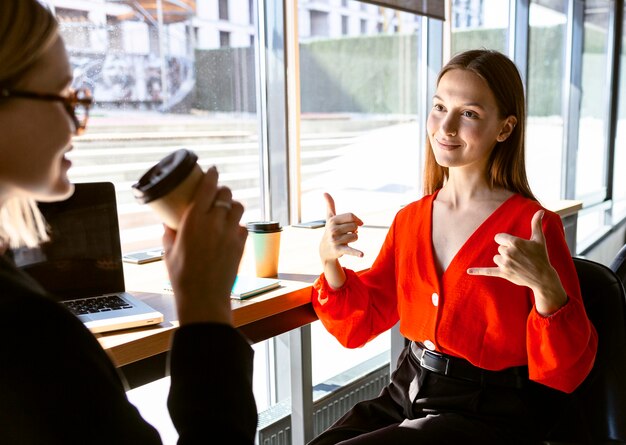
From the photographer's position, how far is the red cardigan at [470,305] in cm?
125

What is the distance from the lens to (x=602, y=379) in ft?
4.27

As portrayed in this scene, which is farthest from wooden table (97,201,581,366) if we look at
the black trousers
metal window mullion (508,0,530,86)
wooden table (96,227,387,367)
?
metal window mullion (508,0,530,86)

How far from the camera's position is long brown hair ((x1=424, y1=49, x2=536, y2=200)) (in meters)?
1.46

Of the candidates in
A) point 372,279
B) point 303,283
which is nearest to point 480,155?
point 372,279

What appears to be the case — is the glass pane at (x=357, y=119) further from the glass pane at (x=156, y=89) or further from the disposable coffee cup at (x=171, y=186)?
the disposable coffee cup at (x=171, y=186)

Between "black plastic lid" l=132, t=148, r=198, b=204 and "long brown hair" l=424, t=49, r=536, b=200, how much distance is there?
3.07ft

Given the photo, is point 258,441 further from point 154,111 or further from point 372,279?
point 154,111

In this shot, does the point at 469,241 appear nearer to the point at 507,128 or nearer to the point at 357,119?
the point at 507,128

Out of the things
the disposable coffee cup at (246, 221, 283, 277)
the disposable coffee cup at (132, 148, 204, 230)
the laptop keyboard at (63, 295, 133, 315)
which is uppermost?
the disposable coffee cup at (132, 148, 204, 230)

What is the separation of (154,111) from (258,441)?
115 cm

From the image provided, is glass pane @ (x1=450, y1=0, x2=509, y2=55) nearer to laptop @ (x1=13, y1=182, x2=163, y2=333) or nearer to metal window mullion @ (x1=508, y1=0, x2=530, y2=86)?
metal window mullion @ (x1=508, y1=0, x2=530, y2=86)

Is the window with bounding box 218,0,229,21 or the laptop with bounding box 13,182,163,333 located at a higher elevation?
the window with bounding box 218,0,229,21

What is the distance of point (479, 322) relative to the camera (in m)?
1.35

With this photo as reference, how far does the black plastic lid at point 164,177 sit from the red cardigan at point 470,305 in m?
0.81
